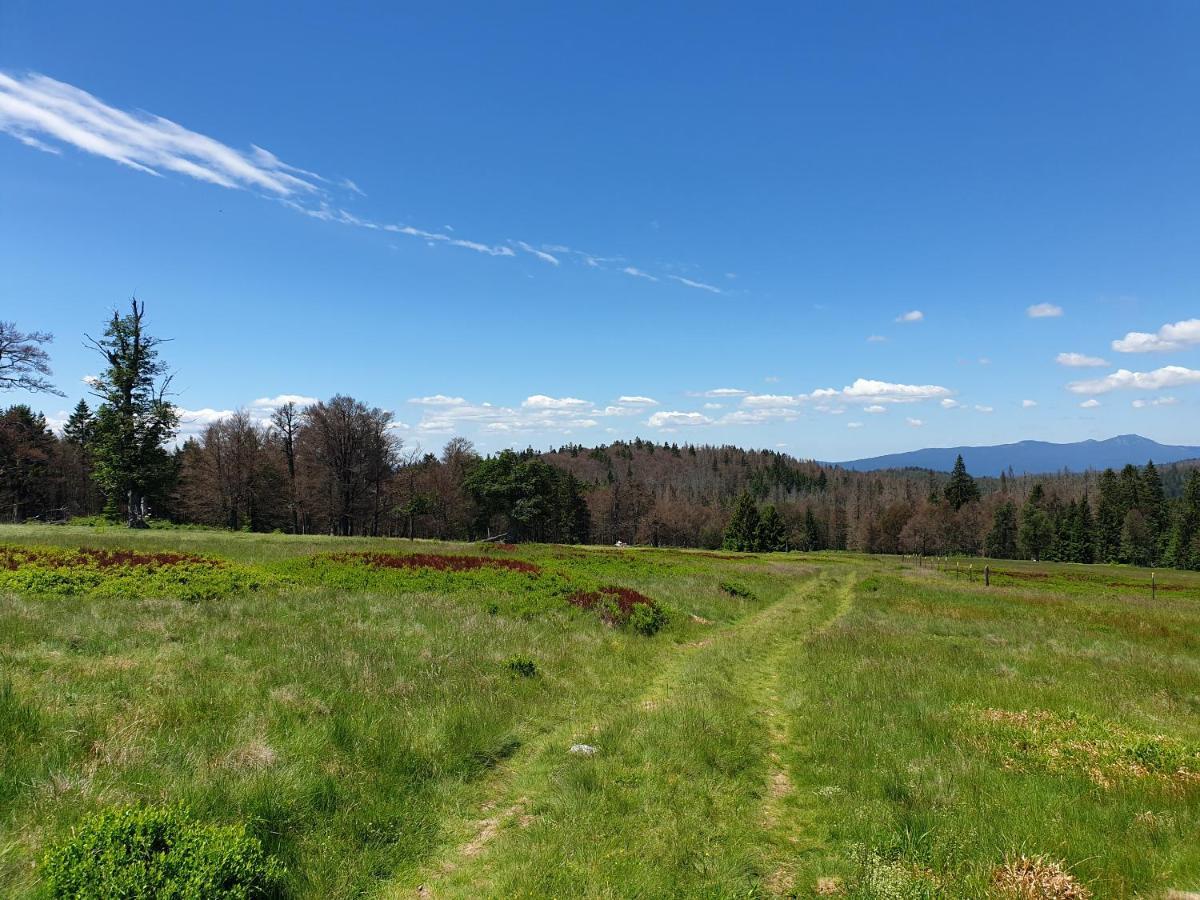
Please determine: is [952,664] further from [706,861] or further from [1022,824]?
[706,861]

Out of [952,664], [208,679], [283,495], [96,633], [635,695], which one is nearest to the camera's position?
[208,679]

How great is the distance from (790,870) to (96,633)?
12059 mm

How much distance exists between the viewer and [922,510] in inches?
4843

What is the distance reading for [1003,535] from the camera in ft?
414

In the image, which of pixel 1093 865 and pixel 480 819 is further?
pixel 480 819

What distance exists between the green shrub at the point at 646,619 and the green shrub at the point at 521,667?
5.87 meters

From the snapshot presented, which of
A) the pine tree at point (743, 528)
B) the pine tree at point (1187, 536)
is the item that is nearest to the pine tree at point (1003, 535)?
the pine tree at point (1187, 536)

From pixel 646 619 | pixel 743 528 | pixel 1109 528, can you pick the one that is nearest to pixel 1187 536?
pixel 1109 528

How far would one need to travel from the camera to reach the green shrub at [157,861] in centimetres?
425

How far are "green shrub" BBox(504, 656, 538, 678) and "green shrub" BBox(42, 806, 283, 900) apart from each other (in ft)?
22.1

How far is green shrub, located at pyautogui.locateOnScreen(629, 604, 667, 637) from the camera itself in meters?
17.5

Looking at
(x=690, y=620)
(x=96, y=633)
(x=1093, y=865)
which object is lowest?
(x=690, y=620)

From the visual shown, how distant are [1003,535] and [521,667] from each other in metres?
147

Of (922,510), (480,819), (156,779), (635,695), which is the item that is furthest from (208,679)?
(922,510)
